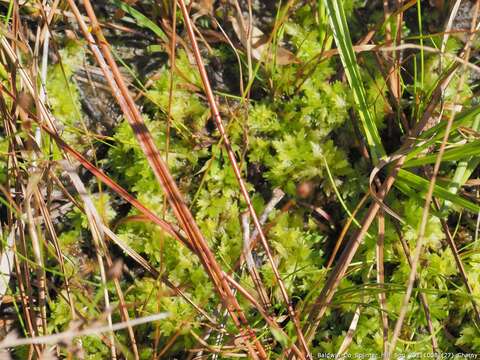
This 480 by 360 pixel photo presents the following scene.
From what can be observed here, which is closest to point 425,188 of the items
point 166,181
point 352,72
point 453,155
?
point 453,155

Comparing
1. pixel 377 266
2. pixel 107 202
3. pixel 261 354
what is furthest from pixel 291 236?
pixel 107 202

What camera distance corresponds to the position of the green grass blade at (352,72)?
208 centimetres

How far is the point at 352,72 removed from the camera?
214 centimetres

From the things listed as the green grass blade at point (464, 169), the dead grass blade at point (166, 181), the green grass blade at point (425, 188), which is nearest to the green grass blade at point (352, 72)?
the green grass blade at point (425, 188)

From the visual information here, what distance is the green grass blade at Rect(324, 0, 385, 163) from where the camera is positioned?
2.08m

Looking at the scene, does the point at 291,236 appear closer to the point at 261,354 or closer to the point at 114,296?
the point at 261,354

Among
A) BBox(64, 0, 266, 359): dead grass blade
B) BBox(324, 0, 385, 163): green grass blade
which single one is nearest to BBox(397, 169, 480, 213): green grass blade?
BBox(324, 0, 385, 163): green grass blade

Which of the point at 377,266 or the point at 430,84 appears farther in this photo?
the point at 430,84

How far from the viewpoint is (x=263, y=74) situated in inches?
92.9

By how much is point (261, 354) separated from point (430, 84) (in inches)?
58.4

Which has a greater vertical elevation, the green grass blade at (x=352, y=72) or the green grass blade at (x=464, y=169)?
the green grass blade at (x=352, y=72)

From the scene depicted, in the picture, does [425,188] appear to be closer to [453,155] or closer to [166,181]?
[453,155]

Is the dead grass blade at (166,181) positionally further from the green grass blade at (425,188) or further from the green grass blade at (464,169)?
the green grass blade at (464,169)

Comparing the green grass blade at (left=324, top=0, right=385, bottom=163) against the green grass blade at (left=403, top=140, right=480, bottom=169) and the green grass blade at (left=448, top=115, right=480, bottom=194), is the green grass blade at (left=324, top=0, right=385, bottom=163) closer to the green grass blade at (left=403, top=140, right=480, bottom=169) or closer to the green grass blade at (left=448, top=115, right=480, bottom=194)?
the green grass blade at (left=403, top=140, right=480, bottom=169)
